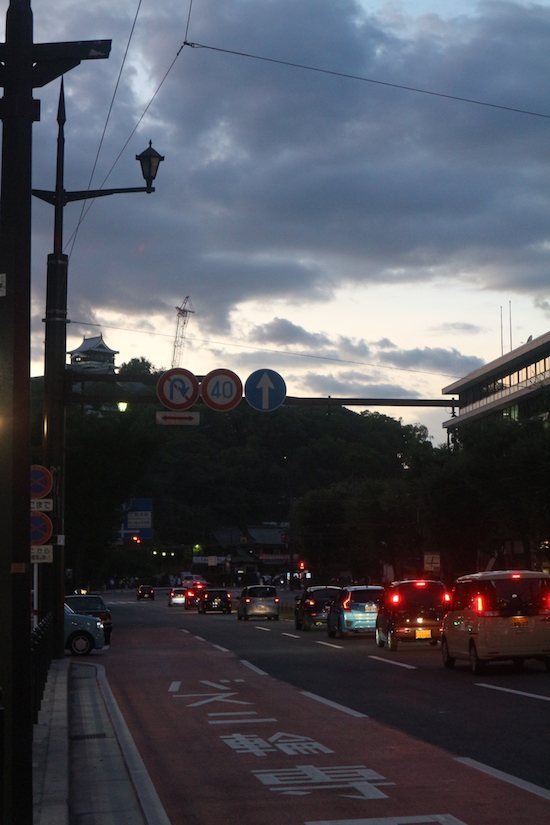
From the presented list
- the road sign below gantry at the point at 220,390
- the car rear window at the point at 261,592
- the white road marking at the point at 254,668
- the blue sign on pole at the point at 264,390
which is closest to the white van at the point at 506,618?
the white road marking at the point at 254,668

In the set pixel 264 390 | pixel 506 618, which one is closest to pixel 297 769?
pixel 506 618

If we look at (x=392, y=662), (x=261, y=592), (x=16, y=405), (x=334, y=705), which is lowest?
(x=392, y=662)

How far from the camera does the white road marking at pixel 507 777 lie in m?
8.97

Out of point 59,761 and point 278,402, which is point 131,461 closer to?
point 278,402

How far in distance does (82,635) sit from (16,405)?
22.3 m

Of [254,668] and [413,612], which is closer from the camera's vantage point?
[254,668]

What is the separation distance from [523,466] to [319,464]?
273 ft

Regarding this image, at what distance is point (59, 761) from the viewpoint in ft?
34.3

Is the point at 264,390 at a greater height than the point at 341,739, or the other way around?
the point at 264,390

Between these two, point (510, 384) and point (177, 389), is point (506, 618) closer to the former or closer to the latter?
point (177, 389)

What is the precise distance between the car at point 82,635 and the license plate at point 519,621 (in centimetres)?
1252

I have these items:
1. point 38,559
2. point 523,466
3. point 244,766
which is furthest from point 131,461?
point 244,766

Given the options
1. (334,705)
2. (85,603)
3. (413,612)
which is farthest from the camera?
(85,603)

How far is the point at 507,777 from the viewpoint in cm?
961
